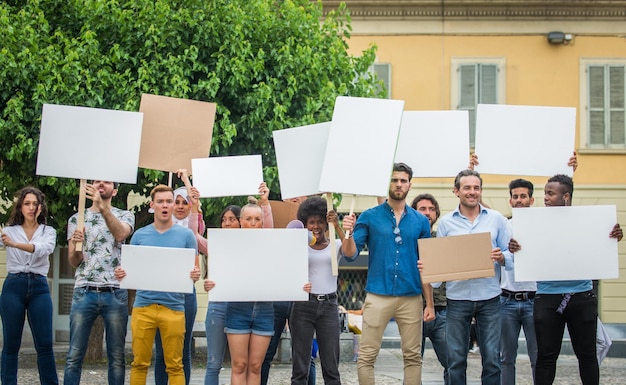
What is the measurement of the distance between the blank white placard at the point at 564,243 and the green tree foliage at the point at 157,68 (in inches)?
226

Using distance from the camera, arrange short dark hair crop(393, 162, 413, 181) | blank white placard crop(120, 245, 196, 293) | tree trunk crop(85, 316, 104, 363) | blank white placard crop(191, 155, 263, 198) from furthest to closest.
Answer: tree trunk crop(85, 316, 104, 363) < blank white placard crop(191, 155, 263, 198) < short dark hair crop(393, 162, 413, 181) < blank white placard crop(120, 245, 196, 293)

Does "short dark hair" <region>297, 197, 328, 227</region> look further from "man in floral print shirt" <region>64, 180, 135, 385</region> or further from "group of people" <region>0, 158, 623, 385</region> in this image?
"man in floral print shirt" <region>64, 180, 135, 385</region>

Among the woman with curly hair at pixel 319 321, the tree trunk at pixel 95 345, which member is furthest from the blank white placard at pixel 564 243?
the tree trunk at pixel 95 345

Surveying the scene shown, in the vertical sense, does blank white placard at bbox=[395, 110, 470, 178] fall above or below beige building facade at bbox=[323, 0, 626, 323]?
below

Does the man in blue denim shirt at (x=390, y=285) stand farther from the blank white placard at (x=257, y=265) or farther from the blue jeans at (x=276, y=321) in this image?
the blue jeans at (x=276, y=321)

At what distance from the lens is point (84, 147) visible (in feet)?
28.6

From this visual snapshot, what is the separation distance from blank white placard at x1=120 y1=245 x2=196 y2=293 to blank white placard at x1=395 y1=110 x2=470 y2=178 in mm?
2247

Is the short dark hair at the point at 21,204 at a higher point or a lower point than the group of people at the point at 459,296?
higher

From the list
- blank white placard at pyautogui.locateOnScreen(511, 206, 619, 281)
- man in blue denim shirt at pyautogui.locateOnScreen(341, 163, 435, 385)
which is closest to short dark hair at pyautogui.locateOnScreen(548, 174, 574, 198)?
blank white placard at pyautogui.locateOnScreen(511, 206, 619, 281)

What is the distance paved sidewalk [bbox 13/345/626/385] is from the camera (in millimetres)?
12422

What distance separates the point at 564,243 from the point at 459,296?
2.94 ft

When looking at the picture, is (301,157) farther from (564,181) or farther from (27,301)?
(27,301)

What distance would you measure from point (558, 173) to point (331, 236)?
228 cm

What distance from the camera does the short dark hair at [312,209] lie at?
8.59 m
